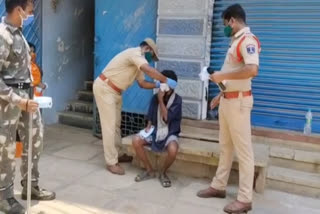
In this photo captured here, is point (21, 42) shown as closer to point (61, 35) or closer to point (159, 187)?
point (159, 187)

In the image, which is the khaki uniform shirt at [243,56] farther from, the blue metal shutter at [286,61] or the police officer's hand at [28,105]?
the police officer's hand at [28,105]

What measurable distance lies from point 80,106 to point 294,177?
12.8ft

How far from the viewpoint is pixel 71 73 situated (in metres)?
6.59

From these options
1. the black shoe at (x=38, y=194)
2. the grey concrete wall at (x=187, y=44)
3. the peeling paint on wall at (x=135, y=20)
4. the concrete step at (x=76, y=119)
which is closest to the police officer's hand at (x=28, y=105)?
the black shoe at (x=38, y=194)

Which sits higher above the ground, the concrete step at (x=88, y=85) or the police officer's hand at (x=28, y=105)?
the police officer's hand at (x=28, y=105)

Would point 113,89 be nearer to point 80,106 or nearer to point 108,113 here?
point 108,113

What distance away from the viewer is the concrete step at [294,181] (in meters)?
3.67

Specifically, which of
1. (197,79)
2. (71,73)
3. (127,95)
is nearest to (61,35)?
(71,73)

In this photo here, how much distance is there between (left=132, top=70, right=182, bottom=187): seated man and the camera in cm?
395

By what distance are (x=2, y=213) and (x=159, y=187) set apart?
1476mm

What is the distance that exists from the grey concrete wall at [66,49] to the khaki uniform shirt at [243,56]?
3.71 metres

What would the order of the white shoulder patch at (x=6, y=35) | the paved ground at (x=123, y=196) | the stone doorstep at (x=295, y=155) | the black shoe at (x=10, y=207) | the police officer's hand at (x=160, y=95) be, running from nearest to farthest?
the white shoulder patch at (x=6, y=35) < the black shoe at (x=10, y=207) < the paved ground at (x=123, y=196) < the stone doorstep at (x=295, y=155) < the police officer's hand at (x=160, y=95)

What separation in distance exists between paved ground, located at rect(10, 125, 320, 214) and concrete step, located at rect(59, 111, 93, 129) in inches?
61.5

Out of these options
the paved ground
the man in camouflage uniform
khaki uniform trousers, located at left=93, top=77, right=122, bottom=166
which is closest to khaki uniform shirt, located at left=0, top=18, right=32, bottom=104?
the man in camouflage uniform
